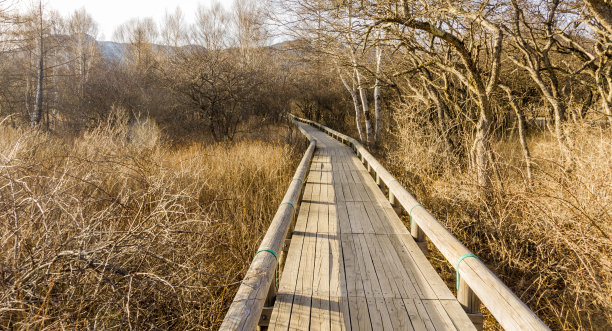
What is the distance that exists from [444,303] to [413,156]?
6438mm

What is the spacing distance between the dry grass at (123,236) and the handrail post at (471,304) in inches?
75.7

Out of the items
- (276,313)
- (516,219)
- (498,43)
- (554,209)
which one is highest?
(498,43)

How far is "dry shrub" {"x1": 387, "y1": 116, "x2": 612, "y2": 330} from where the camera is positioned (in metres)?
3.28

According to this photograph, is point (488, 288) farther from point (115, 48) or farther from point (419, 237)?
point (115, 48)

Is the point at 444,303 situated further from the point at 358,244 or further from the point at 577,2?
the point at 577,2

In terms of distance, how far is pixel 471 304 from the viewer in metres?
2.68

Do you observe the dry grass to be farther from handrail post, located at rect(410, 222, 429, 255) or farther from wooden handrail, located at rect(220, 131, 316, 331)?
handrail post, located at rect(410, 222, 429, 255)

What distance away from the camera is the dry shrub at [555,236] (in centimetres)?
Result: 328

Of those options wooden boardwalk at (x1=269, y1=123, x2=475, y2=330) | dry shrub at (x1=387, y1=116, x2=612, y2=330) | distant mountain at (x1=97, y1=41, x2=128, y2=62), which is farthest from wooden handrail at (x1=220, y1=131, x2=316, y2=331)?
distant mountain at (x1=97, y1=41, x2=128, y2=62)

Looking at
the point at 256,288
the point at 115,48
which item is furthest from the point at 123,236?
the point at 115,48

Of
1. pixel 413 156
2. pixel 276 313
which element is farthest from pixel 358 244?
pixel 413 156

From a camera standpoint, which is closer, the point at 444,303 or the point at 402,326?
the point at 402,326

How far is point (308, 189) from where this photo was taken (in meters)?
6.80

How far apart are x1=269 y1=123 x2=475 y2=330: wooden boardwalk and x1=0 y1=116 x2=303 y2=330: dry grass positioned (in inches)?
27.3
